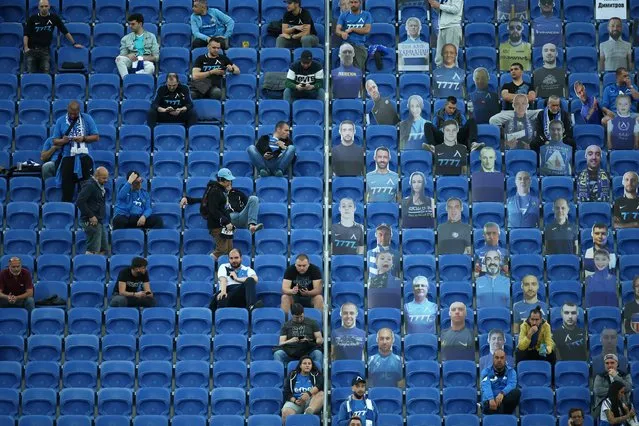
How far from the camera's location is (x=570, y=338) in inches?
870

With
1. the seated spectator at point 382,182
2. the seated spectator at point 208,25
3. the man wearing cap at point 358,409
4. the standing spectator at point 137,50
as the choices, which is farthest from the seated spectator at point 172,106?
the man wearing cap at point 358,409

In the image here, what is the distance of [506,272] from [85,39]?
7.90 metres

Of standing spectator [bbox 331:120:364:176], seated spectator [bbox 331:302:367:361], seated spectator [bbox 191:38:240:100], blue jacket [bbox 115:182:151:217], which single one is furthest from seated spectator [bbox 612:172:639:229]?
blue jacket [bbox 115:182:151:217]

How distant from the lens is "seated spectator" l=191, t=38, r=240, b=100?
81.7 ft

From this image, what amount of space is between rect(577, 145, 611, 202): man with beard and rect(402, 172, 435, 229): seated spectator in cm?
221

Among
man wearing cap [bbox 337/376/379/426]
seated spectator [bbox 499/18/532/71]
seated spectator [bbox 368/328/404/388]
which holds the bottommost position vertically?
man wearing cap [bbox 337/376/379/426]

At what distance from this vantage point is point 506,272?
74.5 feet

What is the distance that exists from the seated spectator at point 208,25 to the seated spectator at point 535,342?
703cm

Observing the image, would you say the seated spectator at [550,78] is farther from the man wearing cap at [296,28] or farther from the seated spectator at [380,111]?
the man wearing cap at [296,28]

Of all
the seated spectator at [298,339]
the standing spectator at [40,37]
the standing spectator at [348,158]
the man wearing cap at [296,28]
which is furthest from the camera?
the man wearing cap at [296,28]

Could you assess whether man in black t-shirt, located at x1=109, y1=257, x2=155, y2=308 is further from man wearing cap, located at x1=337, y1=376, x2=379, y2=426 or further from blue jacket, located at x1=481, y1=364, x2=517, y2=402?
blue jacket, located at x1=481, y1=364, x2=517, y2=402

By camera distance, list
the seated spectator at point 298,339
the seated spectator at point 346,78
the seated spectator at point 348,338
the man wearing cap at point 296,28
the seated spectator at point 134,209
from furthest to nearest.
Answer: the man wearing cap at point 296,28, the seated spectator at point 346,78, the seated spectator at point 134,209, the seated spectator at point 348,338, the seated spectator at point 298,339

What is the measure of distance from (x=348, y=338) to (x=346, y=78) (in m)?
4.78

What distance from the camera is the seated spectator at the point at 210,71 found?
24906 millimetres
